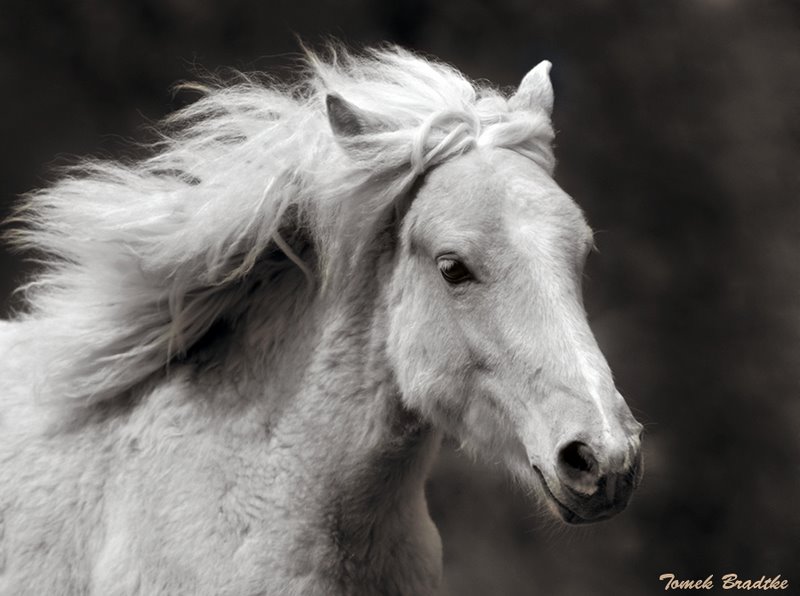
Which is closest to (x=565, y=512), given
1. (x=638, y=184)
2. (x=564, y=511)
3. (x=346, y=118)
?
(x=564, y=511)

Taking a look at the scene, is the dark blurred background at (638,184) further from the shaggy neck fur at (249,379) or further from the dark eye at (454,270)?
the dark eye at (454,270)

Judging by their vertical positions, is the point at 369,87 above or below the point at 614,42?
above

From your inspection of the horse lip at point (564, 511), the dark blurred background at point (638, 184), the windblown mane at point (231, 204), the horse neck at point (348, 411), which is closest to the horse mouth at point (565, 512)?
the horse lip at point (564, 511)

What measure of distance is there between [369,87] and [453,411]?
67 cm

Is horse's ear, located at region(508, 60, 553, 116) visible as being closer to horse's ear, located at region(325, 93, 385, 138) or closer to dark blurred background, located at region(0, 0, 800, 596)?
horse's ear, located at region(325, 93, 385, 138)

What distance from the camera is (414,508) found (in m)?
2.37

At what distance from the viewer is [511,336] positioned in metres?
2.02

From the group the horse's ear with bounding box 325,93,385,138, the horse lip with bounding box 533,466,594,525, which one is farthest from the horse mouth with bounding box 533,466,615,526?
the horse's ear with bounding box 325,93,385,138

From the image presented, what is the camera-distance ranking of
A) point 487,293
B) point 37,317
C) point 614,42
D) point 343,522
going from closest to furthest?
point 487,293
point 343,522
point 37,317
point 614,42

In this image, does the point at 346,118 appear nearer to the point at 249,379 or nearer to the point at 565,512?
the point at 249,379

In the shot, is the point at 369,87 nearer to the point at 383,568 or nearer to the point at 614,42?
the point at 383,568

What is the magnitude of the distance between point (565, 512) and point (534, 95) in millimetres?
877

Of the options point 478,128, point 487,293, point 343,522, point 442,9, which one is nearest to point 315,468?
point 343,522

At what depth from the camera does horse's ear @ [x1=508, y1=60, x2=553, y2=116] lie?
2387 millimetres
